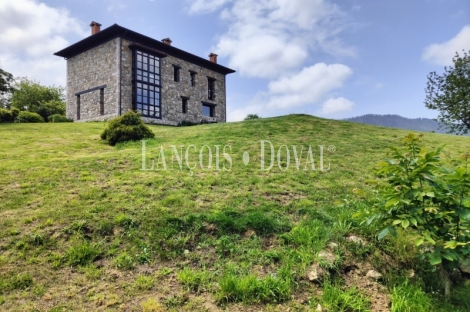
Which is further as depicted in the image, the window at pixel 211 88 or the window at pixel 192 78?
the window at pixel 211 88

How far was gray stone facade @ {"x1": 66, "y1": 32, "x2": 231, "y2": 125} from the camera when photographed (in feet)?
75.4

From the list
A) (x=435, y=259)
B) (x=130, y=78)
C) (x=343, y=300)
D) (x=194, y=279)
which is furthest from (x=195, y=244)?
(x=130, y=78)

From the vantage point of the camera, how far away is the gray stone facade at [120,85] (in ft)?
75.4

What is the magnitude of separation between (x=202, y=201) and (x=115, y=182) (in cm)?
186

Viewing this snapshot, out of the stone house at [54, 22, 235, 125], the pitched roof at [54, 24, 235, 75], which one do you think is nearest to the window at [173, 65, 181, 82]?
the stone house at [54, 22, 235, 125]

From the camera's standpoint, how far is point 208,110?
31.3 metres

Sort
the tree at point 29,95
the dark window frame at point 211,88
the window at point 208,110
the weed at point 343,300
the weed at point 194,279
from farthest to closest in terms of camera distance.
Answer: the tree at point 29,95 → the dark window frame at point 211,88 → the window at point 208,110 → the weed at point 194,279 → the weed at point 343,300

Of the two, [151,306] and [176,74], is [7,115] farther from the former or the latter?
[151,306]

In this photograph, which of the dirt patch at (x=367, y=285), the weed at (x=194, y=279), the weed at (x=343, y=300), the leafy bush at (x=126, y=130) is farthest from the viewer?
the leafy bush at (x=126, y=130)

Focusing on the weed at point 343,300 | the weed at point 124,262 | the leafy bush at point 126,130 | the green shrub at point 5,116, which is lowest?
the weed at point 343,300

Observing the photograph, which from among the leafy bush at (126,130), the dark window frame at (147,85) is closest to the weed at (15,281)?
the leafy bush at (126,130)

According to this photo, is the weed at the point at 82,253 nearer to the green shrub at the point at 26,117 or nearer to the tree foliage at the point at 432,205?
the tree foliage at the point at 432,205

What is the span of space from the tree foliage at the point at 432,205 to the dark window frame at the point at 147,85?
22.4m

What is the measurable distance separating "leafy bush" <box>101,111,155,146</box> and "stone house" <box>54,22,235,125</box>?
12.8m
